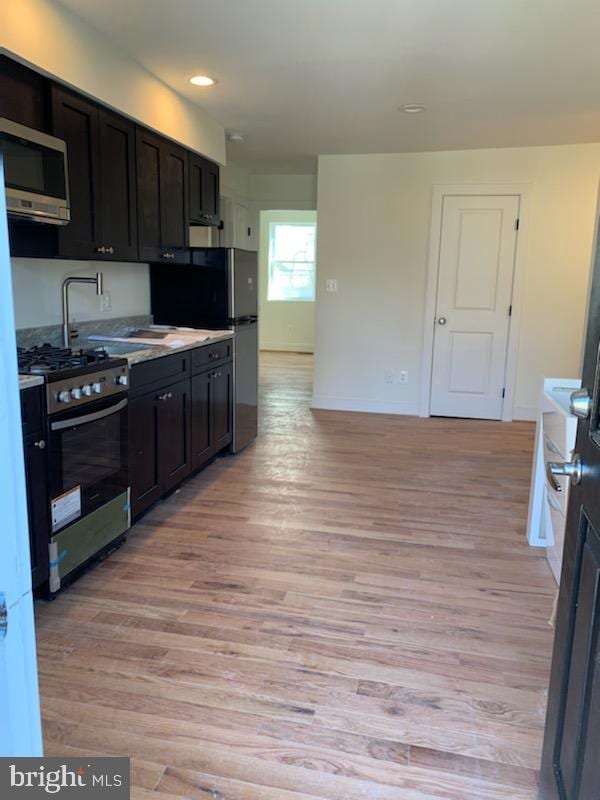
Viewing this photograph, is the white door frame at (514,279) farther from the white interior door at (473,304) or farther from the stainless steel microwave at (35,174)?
the stainless steel microwave at (35,174)

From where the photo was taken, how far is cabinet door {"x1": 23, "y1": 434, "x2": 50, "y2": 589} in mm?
2096

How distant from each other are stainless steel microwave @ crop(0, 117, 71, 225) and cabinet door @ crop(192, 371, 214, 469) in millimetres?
1327

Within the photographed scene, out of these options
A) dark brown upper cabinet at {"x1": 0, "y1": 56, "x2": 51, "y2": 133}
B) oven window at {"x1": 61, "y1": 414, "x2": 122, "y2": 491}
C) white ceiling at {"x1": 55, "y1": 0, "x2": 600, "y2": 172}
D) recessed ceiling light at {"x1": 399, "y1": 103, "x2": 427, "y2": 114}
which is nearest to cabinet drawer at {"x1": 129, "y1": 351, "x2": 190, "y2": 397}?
oven window at {"x1": 61, "y1": 414, "x2": 122, "y2": 491}

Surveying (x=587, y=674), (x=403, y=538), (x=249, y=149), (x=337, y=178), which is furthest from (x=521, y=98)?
(x=587, y=674)

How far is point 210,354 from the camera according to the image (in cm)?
373

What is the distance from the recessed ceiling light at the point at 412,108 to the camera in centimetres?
387

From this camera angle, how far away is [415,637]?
215 centimetres

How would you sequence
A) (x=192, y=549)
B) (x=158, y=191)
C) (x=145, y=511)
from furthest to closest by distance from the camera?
(x=158, y=191)
(x=145, y=511)
(x=192, y=549)

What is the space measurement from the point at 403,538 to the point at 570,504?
176 cm

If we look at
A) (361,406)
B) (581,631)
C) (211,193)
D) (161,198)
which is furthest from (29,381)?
(361,406)

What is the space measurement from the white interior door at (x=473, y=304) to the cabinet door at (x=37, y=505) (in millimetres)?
4151

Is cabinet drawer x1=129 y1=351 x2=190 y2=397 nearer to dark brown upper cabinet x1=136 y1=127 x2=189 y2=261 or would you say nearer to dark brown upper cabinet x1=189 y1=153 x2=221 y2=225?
dark brown upper cabinet x1=136 y1=127 x2=189 y2=261

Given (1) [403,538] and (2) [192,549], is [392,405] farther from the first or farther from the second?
(2) [192,549]

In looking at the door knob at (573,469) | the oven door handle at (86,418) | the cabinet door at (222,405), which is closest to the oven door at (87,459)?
the oven door handle at (86,418)
